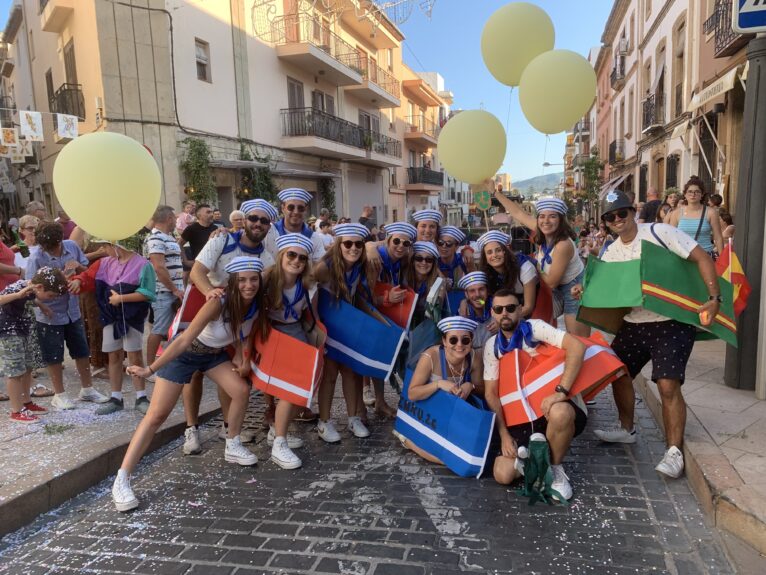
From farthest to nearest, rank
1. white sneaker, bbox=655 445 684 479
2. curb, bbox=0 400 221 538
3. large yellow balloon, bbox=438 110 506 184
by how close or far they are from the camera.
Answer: large yellow balloon, bbox=438 110 506 184 < white sneaker, bbox=655 445 684 479 < curb, bbox=0 400 221 538

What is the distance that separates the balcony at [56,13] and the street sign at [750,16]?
1390cm

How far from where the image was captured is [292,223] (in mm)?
4559

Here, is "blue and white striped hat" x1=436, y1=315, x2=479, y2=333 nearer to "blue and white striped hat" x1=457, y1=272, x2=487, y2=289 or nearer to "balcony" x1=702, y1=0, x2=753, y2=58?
"blue and white striped hat" x1=457, y1=272, x2=487, y2=289

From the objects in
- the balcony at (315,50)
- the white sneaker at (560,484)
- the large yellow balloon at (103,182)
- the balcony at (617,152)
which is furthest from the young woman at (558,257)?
the balcony at (617,152)

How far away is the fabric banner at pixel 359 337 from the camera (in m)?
4.21

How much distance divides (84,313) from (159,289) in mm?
1438

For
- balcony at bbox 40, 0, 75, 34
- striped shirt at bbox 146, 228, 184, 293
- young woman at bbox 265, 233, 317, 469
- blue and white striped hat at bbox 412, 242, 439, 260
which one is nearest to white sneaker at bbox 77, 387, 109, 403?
striped shirt at bbox 146, 228, 184, 293

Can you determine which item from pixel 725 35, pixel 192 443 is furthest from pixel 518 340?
pixel 725 35

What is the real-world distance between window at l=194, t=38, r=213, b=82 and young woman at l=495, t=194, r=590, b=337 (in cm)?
1210

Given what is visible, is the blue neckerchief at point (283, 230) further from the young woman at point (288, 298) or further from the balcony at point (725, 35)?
the balcony at point (725, 35)

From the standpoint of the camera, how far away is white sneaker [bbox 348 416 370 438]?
14.6 ft

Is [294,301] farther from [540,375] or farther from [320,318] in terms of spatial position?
[540,375]

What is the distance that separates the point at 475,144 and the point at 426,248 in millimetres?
1368

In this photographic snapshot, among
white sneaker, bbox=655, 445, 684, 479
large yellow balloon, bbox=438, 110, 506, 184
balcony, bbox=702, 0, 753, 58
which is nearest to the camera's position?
white sneaker, bbox=655, 445, 684, 479
